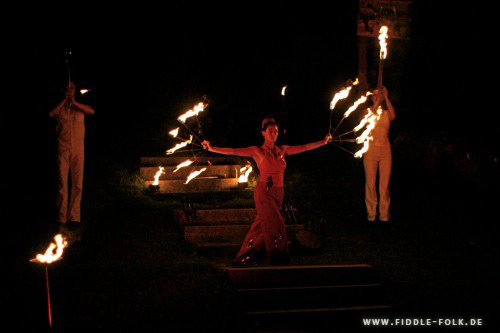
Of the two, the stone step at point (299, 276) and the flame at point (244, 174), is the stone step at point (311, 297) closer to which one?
the stone step at point (299, 276)

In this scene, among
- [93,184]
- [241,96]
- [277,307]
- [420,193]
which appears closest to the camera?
[277,307]

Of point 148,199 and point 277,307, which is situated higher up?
point 148,199

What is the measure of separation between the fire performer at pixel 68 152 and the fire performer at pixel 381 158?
5.88 meters

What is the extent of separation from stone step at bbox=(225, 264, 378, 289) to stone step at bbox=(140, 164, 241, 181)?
629cm

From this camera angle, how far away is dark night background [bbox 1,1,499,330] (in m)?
19.0

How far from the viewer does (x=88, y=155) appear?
17.4m

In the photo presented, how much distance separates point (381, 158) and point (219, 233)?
12.9 ft

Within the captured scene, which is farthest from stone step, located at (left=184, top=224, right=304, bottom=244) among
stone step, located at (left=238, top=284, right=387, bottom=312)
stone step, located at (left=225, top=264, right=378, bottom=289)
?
stone step, located at (left=238, top=284, right=387, bottom=312)

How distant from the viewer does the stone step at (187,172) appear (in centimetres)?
1482

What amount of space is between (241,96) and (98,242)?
986 centimetres

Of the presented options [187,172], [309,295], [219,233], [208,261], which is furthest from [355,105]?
[187,172]

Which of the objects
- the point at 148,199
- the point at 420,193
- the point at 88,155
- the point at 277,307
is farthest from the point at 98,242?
the point at 420,193

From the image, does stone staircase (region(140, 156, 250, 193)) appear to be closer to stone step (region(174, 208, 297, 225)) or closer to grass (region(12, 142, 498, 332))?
grass (region(12, 142, 498, 332))

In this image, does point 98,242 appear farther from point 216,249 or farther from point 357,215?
point 357,215
